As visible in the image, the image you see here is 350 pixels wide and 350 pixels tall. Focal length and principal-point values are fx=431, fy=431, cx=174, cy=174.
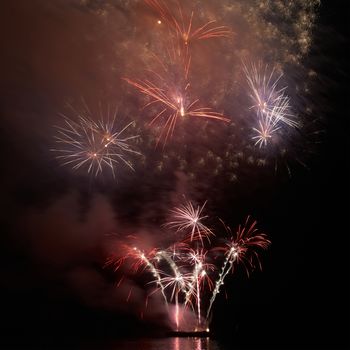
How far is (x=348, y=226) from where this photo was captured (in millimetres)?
22625

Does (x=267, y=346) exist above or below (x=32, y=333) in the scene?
below

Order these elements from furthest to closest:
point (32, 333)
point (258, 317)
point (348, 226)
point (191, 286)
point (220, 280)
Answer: point (32, 333) < point (258, 317) < point (220, 280) < point (191, 286) < point (348, 226)

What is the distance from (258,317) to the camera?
33562 millimetres

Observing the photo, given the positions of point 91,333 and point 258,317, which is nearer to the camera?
point 258,317

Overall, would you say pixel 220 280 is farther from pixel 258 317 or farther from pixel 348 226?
pixel 348 226

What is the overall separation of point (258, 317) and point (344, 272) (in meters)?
11.8

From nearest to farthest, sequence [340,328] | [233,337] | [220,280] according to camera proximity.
→ [340,328] < [220,280] < [233,337]

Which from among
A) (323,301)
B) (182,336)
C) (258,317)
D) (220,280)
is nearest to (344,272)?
(323,301)

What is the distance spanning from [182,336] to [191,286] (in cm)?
3793

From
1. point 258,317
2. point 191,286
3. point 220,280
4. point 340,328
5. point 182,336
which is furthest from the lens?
point 182,336

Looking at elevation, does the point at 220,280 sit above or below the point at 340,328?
above

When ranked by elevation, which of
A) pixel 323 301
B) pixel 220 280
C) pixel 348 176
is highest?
pixel 348 176

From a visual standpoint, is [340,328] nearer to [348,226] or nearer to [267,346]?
[348,226]

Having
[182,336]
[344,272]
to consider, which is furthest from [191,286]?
[182,336]
